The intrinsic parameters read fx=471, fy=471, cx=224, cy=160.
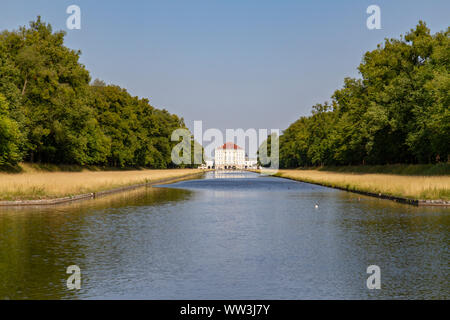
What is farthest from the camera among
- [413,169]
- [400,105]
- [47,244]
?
[400,105]

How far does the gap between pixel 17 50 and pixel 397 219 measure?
53.5 meters

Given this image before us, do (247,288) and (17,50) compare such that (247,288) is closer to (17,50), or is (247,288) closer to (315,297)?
(315,297)

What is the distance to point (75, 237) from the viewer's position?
13.0 meters

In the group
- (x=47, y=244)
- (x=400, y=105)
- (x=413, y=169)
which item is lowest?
(x=47, y=244)

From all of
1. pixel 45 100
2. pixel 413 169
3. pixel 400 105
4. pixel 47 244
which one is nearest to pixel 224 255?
pixel 47 244

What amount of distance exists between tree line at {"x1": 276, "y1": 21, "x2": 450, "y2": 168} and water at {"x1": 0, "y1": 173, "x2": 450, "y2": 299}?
103ft

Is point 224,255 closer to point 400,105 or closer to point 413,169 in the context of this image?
point 413,169

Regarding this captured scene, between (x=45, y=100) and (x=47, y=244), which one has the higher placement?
(x=45, y=100)

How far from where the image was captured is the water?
24.5 feet

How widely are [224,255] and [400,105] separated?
2023 inches

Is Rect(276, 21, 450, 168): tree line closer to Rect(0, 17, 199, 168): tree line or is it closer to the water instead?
the water

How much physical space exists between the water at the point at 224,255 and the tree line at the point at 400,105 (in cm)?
3129

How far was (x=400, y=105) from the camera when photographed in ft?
185

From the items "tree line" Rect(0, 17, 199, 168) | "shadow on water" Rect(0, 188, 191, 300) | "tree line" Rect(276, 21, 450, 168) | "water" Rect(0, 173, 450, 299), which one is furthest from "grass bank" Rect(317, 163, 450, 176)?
"tree line" Rect(0, 17, 199, 168)
